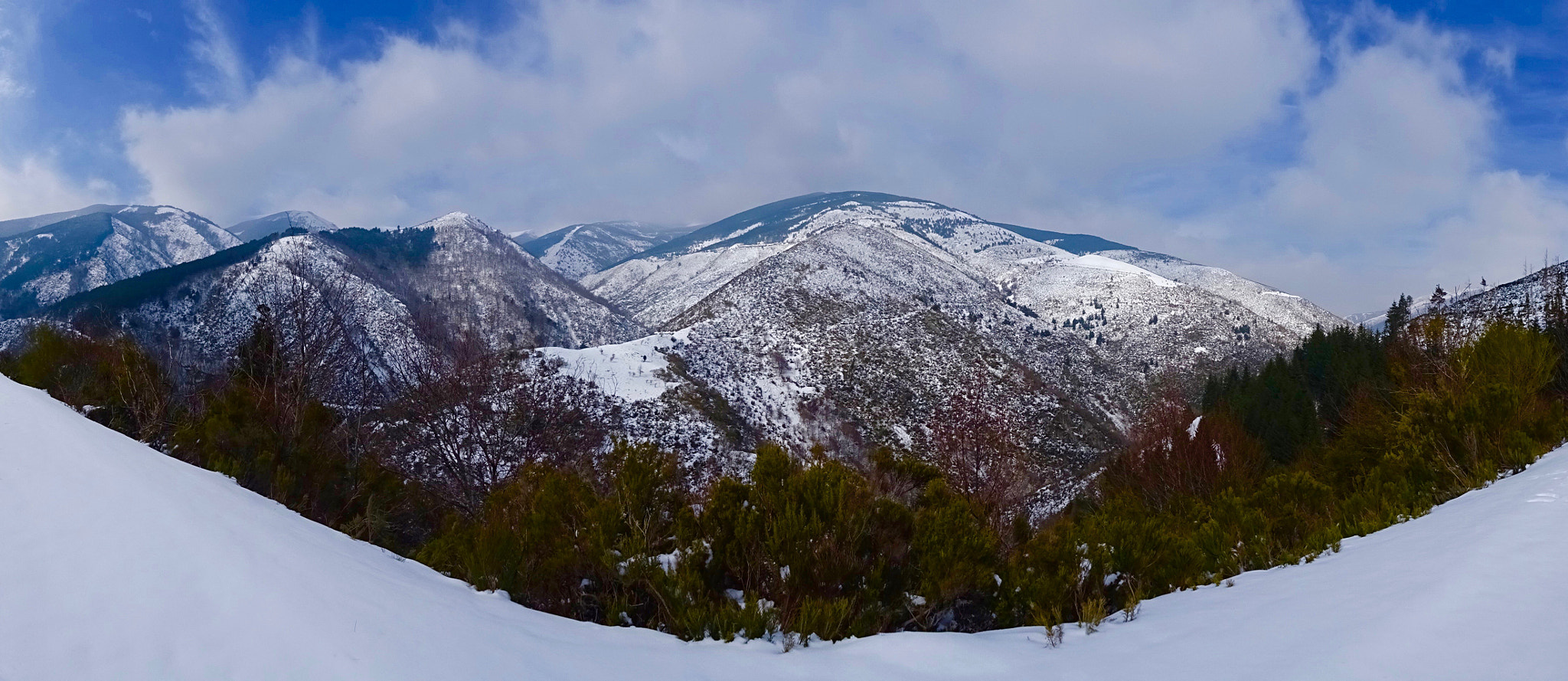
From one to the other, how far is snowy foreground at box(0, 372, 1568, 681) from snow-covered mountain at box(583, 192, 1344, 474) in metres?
24.4

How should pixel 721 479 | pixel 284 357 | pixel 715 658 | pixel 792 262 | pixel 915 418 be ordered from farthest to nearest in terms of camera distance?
1. pixel 792 262
2. pixel 915 418
3. pixel 284 357
4. pixel 721 479
5. pixel 715 658

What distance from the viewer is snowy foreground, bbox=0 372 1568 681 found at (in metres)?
2.65

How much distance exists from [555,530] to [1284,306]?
18194cm

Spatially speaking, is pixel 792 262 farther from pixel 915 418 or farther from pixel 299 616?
pixel 299 616

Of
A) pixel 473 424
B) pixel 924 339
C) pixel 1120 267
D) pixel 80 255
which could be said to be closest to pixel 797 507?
pixel 473 424

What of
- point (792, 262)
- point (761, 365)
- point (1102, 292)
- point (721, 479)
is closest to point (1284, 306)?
point (1102, 292)

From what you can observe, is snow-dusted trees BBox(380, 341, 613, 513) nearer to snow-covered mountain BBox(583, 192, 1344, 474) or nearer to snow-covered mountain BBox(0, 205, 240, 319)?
snow-covered mountain BBox(583, 192, 1344, 474)

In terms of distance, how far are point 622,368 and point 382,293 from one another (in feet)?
167

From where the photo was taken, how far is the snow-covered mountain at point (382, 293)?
62.1 meters

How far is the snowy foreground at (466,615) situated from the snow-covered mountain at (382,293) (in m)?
14.6

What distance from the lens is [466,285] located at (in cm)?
11031

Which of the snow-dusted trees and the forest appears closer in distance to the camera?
the forest

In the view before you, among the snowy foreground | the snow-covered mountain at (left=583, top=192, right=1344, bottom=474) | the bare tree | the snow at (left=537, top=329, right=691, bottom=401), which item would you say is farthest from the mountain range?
the snowy foreground

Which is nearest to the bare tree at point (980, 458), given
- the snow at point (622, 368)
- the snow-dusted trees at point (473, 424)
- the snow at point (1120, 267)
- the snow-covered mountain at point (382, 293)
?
the snow-dusted trees at point (473, 424)
